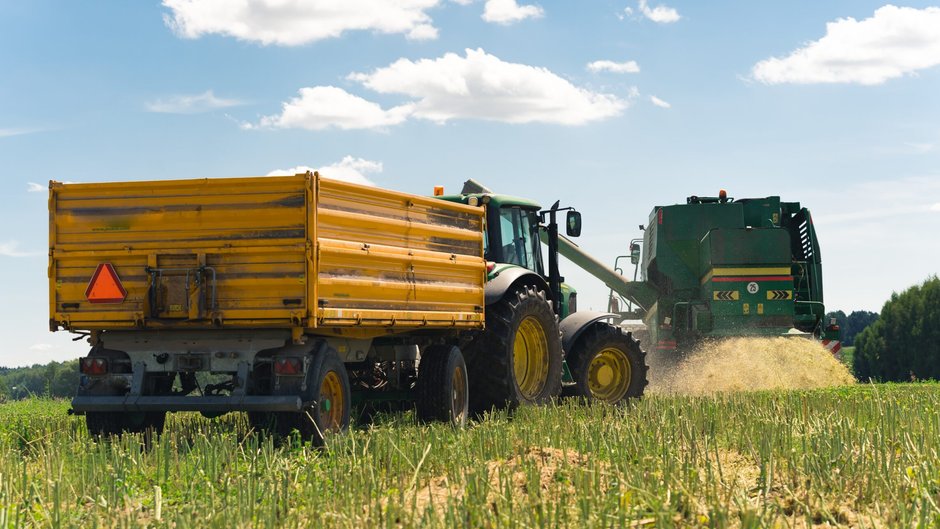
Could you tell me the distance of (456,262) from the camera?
10.3 meters

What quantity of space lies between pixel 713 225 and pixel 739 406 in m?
9.55

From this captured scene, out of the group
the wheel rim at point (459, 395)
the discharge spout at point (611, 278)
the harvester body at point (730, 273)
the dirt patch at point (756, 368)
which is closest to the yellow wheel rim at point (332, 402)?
the wheel rim at point (459, 395)

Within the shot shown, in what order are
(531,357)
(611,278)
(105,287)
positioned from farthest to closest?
(611,278) → (531,357) → (105,287)

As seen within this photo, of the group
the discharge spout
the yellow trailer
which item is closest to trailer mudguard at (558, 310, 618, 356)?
the yellow trailer

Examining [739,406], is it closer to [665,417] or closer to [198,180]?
[665,417]

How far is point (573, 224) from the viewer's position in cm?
1197

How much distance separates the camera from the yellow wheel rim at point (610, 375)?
13.1 metres

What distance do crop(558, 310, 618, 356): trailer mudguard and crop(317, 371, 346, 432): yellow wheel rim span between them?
385 centimetres

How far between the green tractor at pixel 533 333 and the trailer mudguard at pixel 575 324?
0.01 metres

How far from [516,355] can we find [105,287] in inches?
177

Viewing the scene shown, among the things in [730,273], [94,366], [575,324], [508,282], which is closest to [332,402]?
[94,366]

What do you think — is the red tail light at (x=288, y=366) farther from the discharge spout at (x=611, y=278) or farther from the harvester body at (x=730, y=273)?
Result: the discharge spout at (x=611, y=278)

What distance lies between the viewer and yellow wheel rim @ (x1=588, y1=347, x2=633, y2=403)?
516 inches

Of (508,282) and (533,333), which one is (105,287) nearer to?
(508,282)
